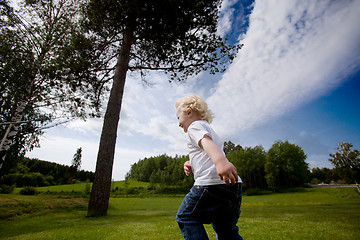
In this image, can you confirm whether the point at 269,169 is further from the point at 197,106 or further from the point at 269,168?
the point at 197,106

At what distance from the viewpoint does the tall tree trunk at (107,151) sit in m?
7.03

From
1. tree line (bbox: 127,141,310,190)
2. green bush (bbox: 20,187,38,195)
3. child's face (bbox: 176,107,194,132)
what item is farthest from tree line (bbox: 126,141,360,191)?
child's face (bbox: 176,107,194,132)

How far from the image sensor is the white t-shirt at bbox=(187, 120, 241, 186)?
1537 millimetres

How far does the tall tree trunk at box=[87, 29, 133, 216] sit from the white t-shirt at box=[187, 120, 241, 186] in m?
6.80

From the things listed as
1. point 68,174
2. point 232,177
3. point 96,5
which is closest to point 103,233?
point 232,177

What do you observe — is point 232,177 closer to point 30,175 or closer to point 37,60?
point 37,60

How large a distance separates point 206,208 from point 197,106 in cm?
115

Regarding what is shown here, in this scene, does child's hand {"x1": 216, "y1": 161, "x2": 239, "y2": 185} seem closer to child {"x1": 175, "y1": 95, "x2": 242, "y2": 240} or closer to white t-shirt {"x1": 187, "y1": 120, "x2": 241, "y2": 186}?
child {"x1": 175, "y1": 95, "x2": 242, "y2": 240}

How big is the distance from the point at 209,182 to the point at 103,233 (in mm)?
4023

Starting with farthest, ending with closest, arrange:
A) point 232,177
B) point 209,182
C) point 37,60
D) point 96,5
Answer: point 37,60, point 96,5, point 209,182, point 232,177

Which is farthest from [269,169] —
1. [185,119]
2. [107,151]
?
[185,119]

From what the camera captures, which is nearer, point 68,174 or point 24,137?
point 24,137

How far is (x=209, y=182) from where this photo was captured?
1.51m

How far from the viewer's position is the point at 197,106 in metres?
2.05
